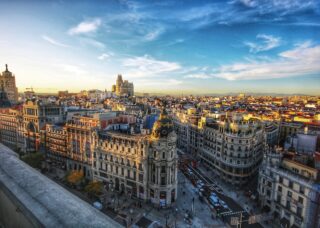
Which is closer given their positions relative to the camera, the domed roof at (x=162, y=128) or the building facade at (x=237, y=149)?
the domed roof at (x=162, y=128)

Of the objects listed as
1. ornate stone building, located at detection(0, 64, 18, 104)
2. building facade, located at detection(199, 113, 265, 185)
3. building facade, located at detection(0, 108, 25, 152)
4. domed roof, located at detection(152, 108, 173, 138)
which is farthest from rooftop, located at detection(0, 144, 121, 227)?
ornate stone building, located at detection(0, 64, 18, 104)

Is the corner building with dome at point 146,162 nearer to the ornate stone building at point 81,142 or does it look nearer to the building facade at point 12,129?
the ornate stone building at point 81,142

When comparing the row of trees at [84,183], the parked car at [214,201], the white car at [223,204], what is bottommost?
the white car at [223,204]

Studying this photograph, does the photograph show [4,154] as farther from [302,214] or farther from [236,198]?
[236,198]

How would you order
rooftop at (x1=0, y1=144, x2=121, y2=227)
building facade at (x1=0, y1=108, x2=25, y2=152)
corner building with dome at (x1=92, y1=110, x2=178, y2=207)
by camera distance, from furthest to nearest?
building facade at (x1=0, y1=108, x2=25, y2=152), corner building with dome at (x1=92, y1=110, x2=178, y2=207), rooftop at (x1=0, y1=144, x2=121, y2=227)

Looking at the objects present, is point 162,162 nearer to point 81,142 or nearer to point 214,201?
point 214,201

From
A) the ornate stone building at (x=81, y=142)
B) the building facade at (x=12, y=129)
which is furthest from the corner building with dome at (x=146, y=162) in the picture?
the building facade at (x=12, y=129)

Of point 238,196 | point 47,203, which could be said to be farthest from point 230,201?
point 47,203

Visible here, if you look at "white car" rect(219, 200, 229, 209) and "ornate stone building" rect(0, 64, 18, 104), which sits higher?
"ornate stone building" rect(0, 64, 18, 104)

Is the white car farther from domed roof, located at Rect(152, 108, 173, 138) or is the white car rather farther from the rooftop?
the rooftop
